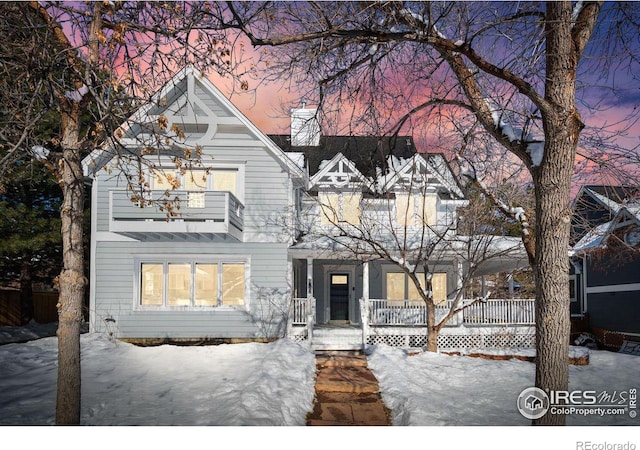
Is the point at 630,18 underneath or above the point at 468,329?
above

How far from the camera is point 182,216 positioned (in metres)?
10.7

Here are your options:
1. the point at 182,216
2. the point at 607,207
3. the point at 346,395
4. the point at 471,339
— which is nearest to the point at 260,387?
the point at 346,395

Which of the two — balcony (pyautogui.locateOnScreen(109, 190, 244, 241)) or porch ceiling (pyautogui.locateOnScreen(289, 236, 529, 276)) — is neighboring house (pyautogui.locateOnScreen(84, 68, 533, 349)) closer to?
porch ceiling (pyautogui.locateOnScreen(289, 236, 529, 276))

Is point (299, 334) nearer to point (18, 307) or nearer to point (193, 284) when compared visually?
point (193, 284)

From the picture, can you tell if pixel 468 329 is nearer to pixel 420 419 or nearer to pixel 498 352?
pixel 498 352

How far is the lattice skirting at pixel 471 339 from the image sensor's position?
39.4 feet

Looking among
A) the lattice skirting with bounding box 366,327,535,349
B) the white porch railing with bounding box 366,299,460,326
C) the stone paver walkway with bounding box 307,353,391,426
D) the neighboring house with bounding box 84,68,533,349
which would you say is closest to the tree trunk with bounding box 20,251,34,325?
the neighboring house with bounding box 84,68,533,349

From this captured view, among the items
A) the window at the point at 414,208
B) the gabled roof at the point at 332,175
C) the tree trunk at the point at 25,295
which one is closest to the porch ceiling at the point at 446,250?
the window at the point at 414,208

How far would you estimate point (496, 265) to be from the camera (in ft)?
43.1

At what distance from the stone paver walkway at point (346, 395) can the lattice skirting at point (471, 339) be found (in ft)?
5.07

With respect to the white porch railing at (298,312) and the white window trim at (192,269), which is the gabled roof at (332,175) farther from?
the white porch railing at (298,312)

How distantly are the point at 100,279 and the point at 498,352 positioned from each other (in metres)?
9.12

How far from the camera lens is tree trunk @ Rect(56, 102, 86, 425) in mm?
5055

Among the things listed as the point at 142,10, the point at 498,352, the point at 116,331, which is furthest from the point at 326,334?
the point at 142,10
